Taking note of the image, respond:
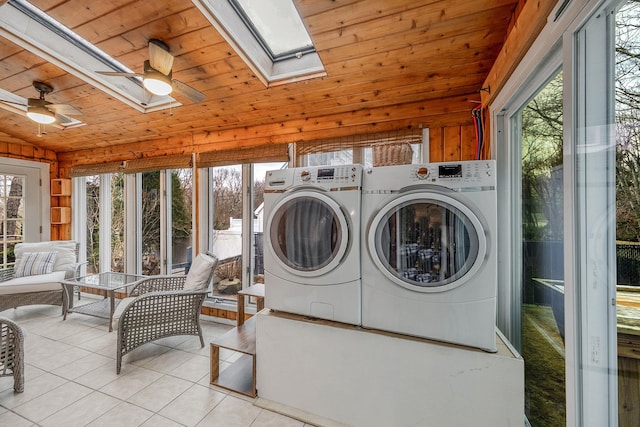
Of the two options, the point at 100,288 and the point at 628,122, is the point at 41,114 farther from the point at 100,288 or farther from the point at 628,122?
the point at 628,122

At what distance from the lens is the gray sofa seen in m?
3.05

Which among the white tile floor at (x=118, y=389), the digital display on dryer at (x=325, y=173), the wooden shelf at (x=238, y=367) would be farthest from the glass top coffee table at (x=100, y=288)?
the digital display on dryer at (x=325, y=173)

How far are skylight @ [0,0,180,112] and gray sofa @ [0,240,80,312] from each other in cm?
248

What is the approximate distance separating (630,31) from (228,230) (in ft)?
11.1

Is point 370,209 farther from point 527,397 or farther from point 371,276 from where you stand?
point 527,397

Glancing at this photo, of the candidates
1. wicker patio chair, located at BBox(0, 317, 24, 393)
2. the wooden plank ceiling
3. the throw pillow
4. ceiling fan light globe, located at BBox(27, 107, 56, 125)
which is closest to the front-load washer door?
the wooden plank ceiling

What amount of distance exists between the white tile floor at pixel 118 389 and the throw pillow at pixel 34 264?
1.00 meters

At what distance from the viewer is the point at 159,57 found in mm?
1818

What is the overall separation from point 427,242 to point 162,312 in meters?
2.33

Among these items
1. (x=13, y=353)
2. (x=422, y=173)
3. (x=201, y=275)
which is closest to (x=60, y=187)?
(x=13, y=353)

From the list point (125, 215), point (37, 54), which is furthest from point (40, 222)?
point (37, 54)

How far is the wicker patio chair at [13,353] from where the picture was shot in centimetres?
186

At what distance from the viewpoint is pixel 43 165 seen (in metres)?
4.20

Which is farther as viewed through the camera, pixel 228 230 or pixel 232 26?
pixel 228 230
